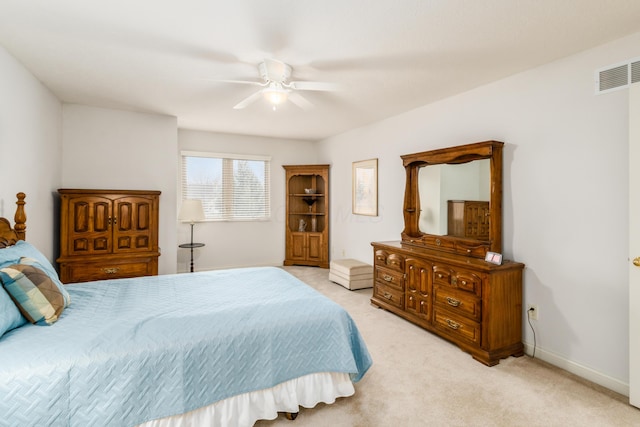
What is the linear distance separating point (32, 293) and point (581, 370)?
12.4 feet

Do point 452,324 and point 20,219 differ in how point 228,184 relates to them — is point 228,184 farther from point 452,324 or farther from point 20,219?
point 452,324

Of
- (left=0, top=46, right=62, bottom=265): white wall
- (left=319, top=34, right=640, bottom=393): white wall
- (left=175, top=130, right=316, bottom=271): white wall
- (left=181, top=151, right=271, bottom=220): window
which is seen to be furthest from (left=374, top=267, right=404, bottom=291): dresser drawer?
(left=0, top=46, right=62, bottom=265): white wall

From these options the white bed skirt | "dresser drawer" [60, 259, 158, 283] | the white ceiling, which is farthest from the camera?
"dresser drawer" [60, 259, 158, 283]

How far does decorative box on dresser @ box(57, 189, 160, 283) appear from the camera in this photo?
3578 millimetres

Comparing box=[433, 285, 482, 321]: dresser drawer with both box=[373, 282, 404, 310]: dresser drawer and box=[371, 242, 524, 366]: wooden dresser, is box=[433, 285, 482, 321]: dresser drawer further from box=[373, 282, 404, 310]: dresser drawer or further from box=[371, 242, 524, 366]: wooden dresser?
box=[373, 282, 404, 310]: dresser drawer

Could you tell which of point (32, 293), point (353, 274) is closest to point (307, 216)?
point (353, 274)

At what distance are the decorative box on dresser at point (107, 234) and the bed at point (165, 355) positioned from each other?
1.29 metres

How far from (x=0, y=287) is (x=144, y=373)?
897 millimetres

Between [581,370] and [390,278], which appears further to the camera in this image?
[390,278]

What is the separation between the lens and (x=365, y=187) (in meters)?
5.14

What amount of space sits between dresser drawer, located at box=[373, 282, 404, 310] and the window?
2.97 meters

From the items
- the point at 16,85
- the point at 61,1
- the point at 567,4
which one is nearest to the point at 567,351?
the point at 567,4

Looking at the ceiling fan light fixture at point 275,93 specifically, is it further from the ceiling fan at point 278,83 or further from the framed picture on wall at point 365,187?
the framed picture on wall at point 365,187

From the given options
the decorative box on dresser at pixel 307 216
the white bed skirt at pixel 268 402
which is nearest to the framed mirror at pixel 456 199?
the white bed skirt at pixel 268 402
